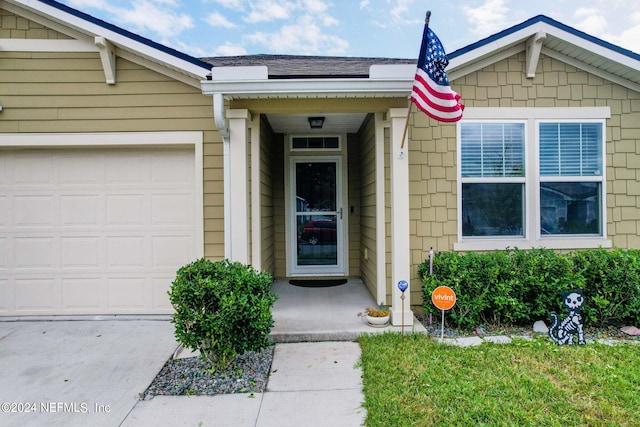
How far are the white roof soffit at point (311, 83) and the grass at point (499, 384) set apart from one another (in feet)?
7.98

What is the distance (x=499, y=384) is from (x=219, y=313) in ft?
7.24

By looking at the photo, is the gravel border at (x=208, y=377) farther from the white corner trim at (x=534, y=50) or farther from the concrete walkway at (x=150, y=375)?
the white corner trim at (x=534, y=50)

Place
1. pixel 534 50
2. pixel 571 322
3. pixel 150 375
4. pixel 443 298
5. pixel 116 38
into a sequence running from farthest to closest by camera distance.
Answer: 1. pixel 534 50
2. pixel 116 38
3. pixel 443 298
4. pixel 571 322
5. pixel 150 375

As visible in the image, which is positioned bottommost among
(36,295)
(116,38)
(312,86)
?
(36,295)

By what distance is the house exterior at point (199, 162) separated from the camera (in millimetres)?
4066

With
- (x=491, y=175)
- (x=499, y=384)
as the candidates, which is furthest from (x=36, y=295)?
(x=491, y=175)

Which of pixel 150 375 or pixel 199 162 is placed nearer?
pixel 150 375

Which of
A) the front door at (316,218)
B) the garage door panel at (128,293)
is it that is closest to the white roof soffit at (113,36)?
the front door at (316,218)

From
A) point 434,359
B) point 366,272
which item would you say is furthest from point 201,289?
point 366,272

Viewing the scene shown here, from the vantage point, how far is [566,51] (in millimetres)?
4133

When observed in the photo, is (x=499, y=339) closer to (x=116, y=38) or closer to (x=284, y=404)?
(x=284, y=404)

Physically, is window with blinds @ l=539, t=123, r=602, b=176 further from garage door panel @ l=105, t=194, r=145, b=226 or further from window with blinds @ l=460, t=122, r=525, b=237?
garage door panel @ l=105, t=194, r=145, b=226

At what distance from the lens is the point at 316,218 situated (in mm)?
5848

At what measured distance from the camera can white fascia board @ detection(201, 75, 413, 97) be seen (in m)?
3.33
